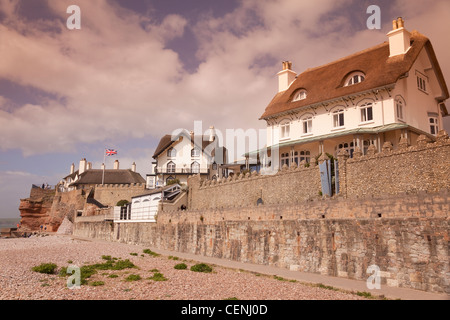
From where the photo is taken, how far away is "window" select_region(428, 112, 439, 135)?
29.0 metres

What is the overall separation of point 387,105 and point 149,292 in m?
21.9

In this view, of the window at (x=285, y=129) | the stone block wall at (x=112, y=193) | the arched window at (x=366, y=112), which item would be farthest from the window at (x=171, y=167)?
the arched window at (x=366, y=112)

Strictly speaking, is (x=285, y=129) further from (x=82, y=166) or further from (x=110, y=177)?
(x=82, y=166)

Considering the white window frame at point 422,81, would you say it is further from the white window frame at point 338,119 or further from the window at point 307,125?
the window at point 307,125

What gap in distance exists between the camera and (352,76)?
28453 mm

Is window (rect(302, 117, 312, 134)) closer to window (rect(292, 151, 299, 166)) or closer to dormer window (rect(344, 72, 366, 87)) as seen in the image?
window (rect(292, 151, 299, 166))

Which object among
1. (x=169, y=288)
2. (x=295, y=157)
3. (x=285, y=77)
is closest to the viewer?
(x=169, y=288)

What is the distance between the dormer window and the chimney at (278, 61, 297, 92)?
25.6ft

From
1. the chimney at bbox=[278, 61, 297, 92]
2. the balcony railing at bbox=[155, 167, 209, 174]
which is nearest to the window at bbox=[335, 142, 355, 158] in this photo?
the chimney at bbox=[278, 61, 297, 92]

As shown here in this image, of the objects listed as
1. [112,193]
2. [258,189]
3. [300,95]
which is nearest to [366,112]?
[300,95]

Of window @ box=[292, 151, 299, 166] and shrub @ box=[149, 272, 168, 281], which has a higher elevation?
window @ box=[292, 151, 299, 166]

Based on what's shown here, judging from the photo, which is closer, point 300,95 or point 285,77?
point 300,95

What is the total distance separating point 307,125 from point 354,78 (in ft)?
18.4

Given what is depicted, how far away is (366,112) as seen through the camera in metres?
27.1
